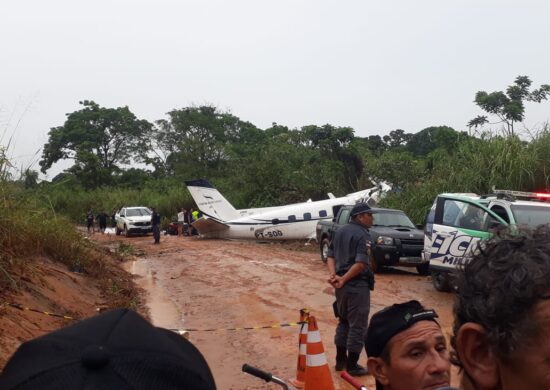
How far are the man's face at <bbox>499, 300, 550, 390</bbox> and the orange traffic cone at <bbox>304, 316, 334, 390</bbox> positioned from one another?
182 inches

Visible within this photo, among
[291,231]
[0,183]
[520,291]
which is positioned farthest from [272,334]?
[291,231]

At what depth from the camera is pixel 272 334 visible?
343 inches

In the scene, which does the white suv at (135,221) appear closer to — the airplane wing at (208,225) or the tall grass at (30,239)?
the airplane wing at (208,225)

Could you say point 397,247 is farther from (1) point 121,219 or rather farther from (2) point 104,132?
(2) point 104,132

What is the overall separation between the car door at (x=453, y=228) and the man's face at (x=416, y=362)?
8.14m

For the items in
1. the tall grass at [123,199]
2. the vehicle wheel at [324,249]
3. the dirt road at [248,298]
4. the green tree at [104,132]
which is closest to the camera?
the dirt road at [248,298]

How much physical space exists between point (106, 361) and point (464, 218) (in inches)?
420

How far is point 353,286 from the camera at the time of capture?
6570 mm

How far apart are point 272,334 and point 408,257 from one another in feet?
21.4

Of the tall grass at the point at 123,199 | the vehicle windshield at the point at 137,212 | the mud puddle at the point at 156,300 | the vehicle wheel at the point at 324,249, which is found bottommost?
the mud puddle at the point at 156,300

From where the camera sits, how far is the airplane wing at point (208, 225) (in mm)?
26172

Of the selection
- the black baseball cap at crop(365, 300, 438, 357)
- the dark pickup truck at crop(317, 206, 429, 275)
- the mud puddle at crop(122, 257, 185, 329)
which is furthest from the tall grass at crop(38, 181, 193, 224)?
the black baseball cap at crop(365, 300, 438, 357)

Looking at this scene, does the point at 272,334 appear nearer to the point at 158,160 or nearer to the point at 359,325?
the point at 359,325

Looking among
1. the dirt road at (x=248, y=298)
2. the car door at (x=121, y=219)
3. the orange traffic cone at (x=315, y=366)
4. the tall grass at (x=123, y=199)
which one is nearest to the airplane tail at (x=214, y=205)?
the dirt road at (x=248, y=298)
